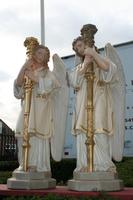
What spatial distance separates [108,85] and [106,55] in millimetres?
483

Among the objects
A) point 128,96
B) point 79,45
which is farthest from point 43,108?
point 128,96

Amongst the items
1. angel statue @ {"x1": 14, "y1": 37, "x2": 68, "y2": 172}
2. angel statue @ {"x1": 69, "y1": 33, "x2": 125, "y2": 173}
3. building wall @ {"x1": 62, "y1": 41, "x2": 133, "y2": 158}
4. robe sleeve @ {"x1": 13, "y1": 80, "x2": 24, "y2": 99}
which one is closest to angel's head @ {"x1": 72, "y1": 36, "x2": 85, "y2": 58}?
angel statue @ {"x1": 69, "y1": 33, "x2": 125, "y2": 173}

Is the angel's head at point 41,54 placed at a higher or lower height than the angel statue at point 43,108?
higher

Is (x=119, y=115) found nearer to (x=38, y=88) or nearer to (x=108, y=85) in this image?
(x=108, y=85)

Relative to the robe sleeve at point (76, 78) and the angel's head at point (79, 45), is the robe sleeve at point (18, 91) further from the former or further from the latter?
the angel's head at point (79, 45)

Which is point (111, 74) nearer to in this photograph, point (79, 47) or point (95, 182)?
point (79, 47)

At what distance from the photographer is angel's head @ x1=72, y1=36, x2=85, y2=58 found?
738 centimetres

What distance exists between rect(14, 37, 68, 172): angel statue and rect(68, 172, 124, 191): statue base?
927 millimetres

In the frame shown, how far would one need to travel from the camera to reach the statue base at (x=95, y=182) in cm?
668

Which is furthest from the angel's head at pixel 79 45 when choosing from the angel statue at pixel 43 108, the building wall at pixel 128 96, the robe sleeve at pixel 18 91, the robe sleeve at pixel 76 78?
the building wall at pixel 128 96

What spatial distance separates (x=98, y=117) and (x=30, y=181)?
1407mm

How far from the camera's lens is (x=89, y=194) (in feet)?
21.0

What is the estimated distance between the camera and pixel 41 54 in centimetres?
784

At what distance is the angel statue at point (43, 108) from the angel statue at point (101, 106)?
480 mm
